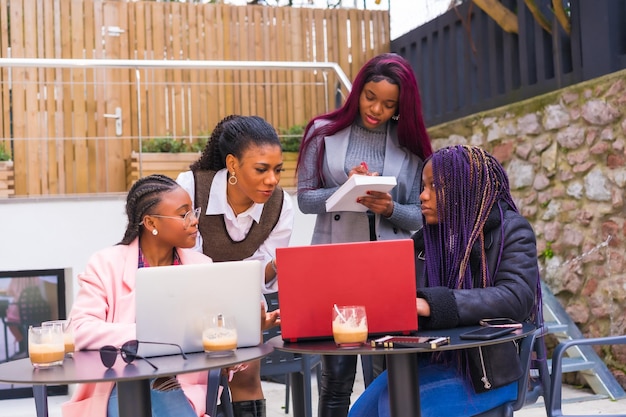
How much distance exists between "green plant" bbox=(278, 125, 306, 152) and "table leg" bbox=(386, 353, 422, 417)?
4623mm

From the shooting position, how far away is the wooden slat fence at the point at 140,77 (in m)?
7.28

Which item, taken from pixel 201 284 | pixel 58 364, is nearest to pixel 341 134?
pixel 201 284

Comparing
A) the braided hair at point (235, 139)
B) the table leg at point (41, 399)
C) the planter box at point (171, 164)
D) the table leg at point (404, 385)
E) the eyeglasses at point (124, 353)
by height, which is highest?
the planter box at point (171, 164)

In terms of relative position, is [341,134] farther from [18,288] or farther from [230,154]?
[18,288]

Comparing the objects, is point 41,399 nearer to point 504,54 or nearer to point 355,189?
point 355,189

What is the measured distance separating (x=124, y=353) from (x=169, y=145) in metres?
5.08

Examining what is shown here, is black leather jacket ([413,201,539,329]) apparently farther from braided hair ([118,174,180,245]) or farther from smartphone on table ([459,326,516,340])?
braided hair ([118,174,180,245])

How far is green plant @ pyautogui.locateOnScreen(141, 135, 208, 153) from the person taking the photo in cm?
688

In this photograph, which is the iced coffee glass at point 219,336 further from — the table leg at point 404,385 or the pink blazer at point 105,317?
the table leg at point 404,385

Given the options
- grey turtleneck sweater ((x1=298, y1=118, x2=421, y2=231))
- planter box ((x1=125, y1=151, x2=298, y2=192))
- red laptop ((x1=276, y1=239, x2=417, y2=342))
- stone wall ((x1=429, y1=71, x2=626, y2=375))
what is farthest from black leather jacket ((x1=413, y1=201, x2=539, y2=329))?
planter box ((x1=125, y1=151, x2=298, y2=192))

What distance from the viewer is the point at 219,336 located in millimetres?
1996

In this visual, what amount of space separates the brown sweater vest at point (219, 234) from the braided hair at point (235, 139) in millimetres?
56

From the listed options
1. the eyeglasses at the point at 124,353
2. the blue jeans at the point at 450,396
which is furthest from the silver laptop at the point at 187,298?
the blue jeans at the point at 450,396

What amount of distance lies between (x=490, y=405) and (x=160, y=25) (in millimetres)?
6163
